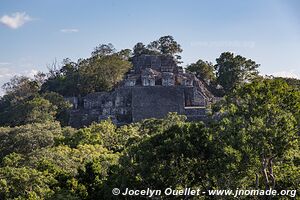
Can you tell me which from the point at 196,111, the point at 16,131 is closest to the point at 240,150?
the point at 16,131

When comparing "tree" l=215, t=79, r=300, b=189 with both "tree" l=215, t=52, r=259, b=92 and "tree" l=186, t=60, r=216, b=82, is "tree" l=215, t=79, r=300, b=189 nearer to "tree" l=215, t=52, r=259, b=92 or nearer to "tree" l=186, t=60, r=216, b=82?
"tree" l=215, t=52, r=259, b=92

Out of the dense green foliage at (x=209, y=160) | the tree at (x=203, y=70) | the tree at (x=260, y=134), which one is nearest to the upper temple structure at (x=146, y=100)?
the tree at (x=203, y=70)

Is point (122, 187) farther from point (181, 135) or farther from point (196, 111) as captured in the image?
point (196, 111)

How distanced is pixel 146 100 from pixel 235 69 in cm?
975

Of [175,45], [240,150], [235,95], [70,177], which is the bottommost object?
[70,177]

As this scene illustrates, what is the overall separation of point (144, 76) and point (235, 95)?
2685cm

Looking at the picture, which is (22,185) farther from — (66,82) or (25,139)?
(66,82)

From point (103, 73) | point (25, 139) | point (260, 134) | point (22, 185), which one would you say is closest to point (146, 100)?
point (103, 73)

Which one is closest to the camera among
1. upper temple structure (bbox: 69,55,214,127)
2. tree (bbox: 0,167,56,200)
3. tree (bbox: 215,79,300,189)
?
tree (bbox: 215,79,300,189)

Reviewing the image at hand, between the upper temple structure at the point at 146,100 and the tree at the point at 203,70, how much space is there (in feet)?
13.6

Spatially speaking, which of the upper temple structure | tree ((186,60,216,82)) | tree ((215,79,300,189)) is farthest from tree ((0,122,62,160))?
tree ((186,60,216,82))

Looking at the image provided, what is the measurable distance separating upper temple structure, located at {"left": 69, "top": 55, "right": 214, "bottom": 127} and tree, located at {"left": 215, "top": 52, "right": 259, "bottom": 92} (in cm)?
261

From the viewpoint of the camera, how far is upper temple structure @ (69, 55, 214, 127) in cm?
3578

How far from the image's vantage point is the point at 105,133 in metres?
25.3
